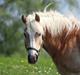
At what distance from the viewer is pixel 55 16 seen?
233 inches

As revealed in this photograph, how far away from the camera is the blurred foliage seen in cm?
3344

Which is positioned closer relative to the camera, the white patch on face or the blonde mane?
the white patch on face

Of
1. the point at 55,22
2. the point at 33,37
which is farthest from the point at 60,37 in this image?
the point at 33,37

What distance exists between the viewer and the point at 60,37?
5.86 m

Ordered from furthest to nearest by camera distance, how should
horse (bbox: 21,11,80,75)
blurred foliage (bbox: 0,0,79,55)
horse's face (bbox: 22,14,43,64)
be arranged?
blurred foliage (bbox: 0,0,79,55), horse (bbox: 21,11,80,75), horse's face (bbox: 22,14,43,64)

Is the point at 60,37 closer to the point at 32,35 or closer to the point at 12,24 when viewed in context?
the point at 32,35

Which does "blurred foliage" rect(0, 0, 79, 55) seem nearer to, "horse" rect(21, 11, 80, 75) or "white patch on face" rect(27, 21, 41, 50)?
"horse" rect(21, 11, 80, 75)

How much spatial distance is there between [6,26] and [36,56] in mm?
29517

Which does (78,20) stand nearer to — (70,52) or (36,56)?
(70,52)

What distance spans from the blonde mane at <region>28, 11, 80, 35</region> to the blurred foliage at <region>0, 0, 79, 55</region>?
2624cm

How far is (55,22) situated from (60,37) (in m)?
0.28

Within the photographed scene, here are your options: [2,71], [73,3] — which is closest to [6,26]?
[73,3]

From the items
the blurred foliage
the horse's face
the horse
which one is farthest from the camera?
the blurred foliage

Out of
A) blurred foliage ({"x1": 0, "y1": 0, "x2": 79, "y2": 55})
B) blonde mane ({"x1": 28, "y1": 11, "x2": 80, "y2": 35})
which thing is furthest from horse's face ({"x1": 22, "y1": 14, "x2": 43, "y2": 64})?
blurred foliage ({"x1": 0, "y1": 0, "x2": 79, "y2": 55})
